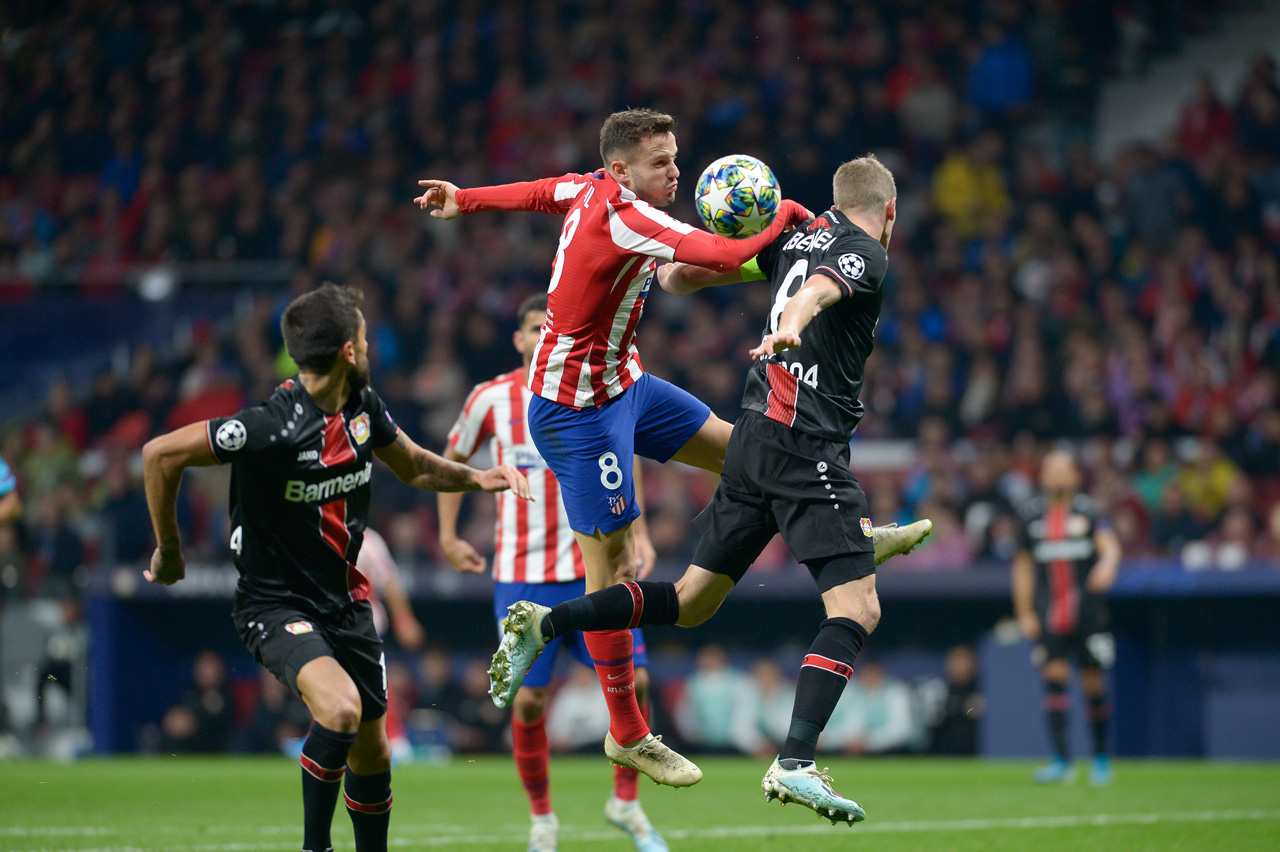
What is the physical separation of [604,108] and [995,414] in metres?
7.23

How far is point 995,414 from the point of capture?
573 inches

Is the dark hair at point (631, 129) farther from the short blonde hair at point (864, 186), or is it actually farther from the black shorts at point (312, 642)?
→ the black shorts at point (312, 642)

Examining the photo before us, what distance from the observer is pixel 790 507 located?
5555 mm

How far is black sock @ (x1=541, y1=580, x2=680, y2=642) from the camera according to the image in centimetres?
563

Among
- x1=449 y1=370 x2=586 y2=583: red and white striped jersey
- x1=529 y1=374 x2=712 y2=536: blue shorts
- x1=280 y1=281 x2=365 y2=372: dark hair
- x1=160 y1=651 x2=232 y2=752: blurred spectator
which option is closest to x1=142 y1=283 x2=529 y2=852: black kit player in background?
x1=280 y1=281 x2=365 y2=372: dark hair

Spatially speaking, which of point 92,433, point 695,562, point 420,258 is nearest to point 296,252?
point 420,258

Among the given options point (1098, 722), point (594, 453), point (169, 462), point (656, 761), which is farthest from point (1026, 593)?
point (169, 462)

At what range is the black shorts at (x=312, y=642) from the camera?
17.1 ft

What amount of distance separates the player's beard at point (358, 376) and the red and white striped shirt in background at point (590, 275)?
29.9 inches

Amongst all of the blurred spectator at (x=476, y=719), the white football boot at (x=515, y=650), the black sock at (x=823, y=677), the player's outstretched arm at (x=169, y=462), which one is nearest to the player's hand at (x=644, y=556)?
the white football boot at (x=515, y=650)

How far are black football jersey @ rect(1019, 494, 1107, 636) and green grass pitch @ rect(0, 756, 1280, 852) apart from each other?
128 cm

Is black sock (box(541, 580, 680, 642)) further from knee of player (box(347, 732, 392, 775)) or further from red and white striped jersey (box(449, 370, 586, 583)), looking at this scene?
red and white striped jersey (box(449, 370, 586, 583))

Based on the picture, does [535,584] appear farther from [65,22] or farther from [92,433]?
[65,22]

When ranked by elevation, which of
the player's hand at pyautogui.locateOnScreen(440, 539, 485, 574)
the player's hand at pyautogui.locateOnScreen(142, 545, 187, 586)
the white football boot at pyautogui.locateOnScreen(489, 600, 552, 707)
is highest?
the player's hand at pyautogui.locateOnScreen(142, 545, 187, 586)
